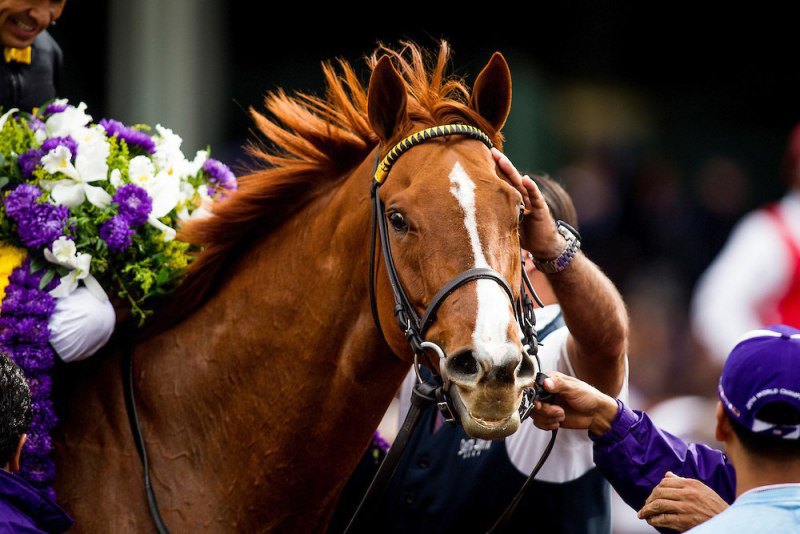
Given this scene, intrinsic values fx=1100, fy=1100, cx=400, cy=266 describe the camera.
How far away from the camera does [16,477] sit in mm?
2604

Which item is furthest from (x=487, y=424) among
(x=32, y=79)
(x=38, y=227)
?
(x=32, y=79)

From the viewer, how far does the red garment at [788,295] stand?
5539 mm

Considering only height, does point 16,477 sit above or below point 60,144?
below

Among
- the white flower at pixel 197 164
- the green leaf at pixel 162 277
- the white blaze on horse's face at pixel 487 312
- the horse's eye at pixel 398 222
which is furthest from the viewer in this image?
the white flower at pixel 197 164

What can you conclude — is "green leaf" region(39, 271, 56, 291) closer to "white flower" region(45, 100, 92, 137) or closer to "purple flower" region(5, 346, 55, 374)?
"purple flower" region(5, 346, 55, 374)

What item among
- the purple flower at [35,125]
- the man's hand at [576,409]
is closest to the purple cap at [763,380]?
the man's hand at [576,409]

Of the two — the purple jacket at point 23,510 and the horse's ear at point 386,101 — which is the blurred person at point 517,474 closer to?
the horse's ear at point 386,101

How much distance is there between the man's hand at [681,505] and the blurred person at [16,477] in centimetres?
145

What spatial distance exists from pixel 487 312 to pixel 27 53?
197 cm

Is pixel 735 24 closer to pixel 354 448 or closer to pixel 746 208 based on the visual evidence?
pixel 746 208

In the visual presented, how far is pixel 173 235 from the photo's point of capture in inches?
136

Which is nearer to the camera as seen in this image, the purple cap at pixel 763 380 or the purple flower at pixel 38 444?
the purple cap at pixel 763 380

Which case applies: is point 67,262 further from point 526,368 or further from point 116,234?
point 526,368

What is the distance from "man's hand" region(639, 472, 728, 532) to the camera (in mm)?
2641
